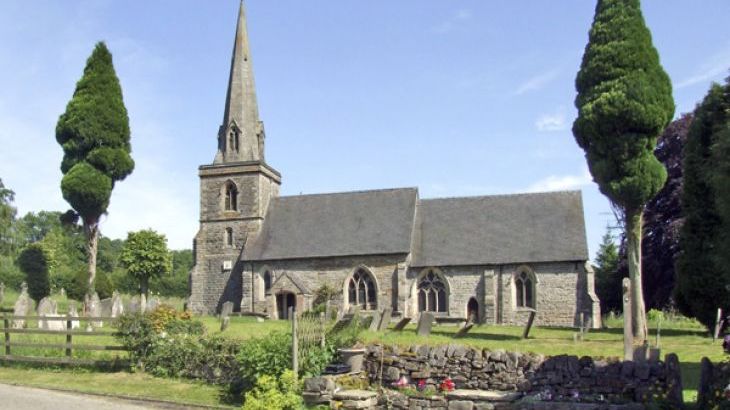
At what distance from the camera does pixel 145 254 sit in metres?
47.3

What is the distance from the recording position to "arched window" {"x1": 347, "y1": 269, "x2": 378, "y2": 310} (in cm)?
3872

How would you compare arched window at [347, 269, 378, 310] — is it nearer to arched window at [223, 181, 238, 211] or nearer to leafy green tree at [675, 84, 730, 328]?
arched window at [223, 181, 238, 211]

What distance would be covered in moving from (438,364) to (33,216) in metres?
131

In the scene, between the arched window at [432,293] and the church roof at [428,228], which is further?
the arched window at [432,293]

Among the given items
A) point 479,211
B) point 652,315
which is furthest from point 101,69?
point 652,315

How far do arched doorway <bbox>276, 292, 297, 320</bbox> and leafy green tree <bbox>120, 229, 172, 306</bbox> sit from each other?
1239cm

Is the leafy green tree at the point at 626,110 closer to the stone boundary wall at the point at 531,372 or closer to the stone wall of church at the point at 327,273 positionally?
the stone boundary wall at the point at 531,372

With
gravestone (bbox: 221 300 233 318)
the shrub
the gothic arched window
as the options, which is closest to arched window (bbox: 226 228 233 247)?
the gothic arched window

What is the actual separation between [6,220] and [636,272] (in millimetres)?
65729

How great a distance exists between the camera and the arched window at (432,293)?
37844mm

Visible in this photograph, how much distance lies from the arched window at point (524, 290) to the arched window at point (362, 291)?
753cm

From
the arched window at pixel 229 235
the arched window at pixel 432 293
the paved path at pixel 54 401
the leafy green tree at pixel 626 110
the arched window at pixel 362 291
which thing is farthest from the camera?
the arched window at pixel 229 235

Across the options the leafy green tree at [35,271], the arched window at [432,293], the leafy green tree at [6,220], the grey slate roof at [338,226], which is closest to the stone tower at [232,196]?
the grey slate roof at [338,226]

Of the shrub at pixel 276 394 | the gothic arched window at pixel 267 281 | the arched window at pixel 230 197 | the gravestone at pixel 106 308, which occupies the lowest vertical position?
the shrub at pixel 276 394
